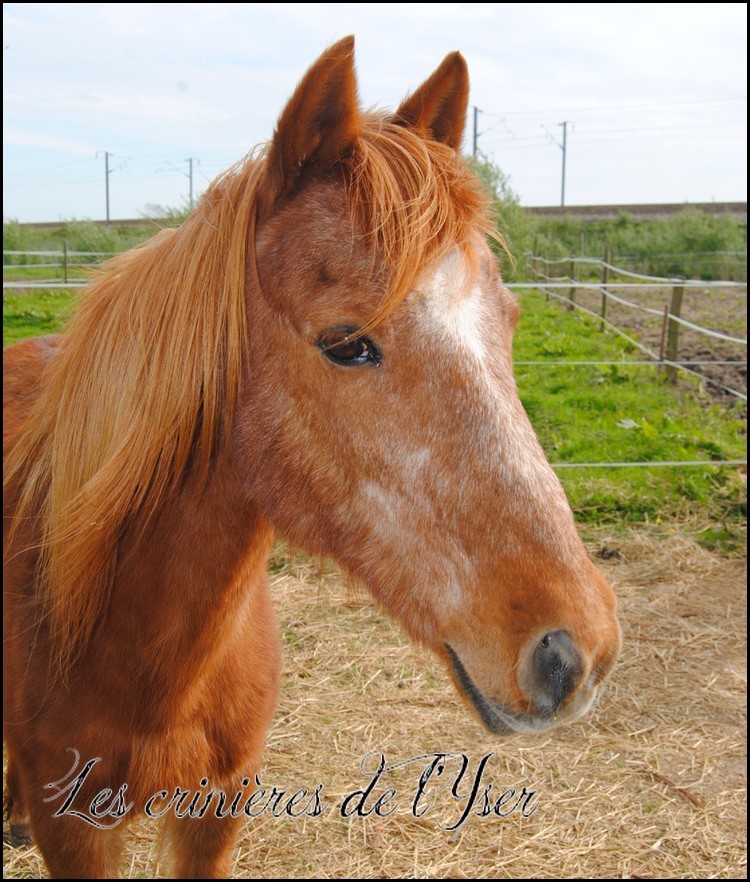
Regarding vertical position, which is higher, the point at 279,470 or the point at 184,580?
the point at 279,470

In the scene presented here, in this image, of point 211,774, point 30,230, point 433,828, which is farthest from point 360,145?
point 30,230

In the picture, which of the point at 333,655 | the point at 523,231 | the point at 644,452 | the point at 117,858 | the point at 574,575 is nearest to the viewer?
the point at 574,575

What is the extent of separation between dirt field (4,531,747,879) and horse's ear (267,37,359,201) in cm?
114

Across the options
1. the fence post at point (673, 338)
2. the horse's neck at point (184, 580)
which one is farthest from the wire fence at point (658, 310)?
the horse's neck at point (184, 580)

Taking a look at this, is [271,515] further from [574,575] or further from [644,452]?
[644,452]

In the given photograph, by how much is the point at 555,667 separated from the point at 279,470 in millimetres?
718

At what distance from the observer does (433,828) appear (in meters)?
2.99

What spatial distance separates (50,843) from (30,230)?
31.9 metres

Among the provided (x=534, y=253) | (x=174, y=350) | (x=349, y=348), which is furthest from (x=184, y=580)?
(x=534, y=253)

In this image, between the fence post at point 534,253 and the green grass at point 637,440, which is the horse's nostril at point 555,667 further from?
the fence post at point 534,253

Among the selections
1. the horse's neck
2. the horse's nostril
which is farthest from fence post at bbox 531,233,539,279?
the horse's nostril

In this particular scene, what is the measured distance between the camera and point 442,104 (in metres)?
1.84

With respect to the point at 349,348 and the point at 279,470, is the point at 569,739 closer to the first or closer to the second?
the point at 279,470

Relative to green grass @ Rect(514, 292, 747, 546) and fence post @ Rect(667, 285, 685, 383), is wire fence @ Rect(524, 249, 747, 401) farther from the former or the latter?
green grass @ Rect(514, 292, 747, 546)
